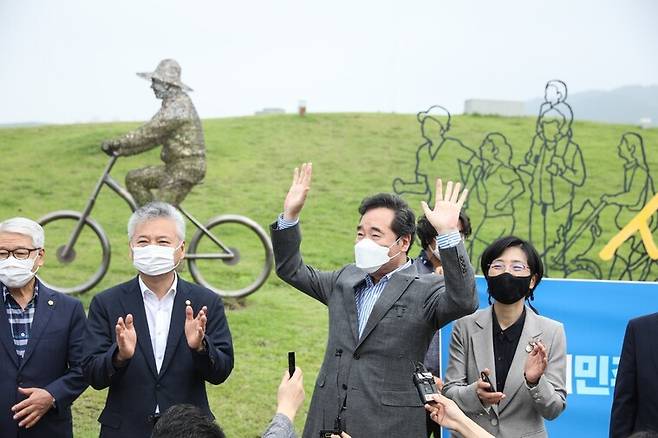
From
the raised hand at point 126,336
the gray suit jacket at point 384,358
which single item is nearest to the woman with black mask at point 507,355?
the gray suit jacket at point 384,358

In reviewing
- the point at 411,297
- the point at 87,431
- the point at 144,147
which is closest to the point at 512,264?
the point at 411,297

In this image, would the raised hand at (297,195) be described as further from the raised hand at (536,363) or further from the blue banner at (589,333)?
the blue banner at (589,333)

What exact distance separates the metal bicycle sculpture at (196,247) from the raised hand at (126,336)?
419cm

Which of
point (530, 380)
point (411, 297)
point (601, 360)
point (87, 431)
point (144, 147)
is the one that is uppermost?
Result: point (144, 147)

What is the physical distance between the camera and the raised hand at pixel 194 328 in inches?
117

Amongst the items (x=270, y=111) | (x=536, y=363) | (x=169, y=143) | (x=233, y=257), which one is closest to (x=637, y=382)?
(x=536, y=363)

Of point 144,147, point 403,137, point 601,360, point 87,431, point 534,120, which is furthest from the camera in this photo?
point 534,120

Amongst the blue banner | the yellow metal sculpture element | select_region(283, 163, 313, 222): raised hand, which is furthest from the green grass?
select_region(283, 163, 313, 222): raised hand

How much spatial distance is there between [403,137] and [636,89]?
152 inches

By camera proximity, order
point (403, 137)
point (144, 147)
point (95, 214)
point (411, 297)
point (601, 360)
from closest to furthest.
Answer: point (411, 297) < point (601, 360) < point (144, 147) < point (95, 214) < point (403, 137)

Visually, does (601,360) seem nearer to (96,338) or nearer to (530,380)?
(530,380)

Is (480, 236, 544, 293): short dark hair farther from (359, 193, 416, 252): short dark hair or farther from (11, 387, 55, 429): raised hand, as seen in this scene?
(11, 387, 55, 429): raised hand

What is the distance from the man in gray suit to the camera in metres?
2.76

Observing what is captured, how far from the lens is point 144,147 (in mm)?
7152
